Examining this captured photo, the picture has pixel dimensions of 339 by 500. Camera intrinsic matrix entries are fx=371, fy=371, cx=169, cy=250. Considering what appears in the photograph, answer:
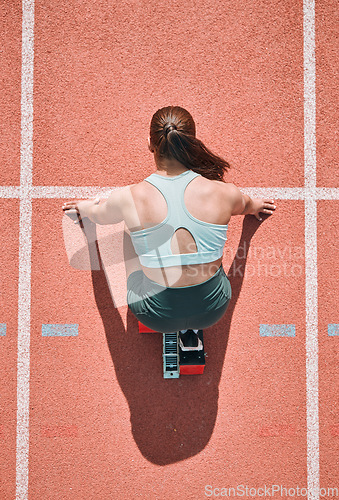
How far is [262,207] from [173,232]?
1.27m

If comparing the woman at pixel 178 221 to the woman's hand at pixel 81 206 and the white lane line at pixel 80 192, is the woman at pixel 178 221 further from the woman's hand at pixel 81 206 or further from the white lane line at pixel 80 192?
the white lane line at pixel 80 192

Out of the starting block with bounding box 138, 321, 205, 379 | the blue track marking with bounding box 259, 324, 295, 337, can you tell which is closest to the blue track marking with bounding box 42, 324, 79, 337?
the starting block with bounding box 138, 321, 205, 379

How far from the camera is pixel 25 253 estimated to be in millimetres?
3330

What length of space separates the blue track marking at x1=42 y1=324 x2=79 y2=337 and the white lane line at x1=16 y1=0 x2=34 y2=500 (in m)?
0.16

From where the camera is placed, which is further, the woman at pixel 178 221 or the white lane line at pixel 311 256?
the white lane line at pixel 311 256

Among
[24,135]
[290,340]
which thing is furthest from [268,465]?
[24,135]

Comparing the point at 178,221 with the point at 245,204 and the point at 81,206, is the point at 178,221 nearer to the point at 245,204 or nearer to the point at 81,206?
the point at 245,204

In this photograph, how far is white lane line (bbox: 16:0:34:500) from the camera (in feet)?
10.8

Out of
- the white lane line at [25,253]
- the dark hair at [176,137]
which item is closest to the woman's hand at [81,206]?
the white lane line at [25,253]

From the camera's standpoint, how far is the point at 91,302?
3332 mm

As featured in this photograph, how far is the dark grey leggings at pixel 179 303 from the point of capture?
2.55m

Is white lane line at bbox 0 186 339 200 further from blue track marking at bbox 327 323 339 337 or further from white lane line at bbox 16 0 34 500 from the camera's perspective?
blue track marking at bbox 327 323 339 337

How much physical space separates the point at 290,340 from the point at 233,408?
2.61 ft

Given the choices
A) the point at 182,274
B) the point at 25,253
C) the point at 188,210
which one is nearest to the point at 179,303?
the point at 182,274
